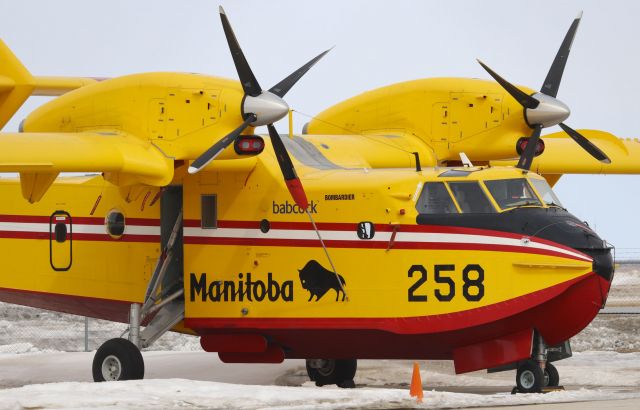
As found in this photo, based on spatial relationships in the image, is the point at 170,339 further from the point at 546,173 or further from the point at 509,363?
the point at 509,363

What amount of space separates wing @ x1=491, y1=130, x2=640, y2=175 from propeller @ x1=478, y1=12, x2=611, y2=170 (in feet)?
4.90

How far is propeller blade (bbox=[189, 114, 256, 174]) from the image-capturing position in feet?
61.1

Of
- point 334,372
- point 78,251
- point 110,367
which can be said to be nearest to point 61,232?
point 78,251

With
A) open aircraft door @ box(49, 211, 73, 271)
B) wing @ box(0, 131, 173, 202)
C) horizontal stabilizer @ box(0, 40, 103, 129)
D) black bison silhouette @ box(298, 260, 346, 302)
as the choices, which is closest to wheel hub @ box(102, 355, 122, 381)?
open aircraft door @ box(49, 211, 73, 271)

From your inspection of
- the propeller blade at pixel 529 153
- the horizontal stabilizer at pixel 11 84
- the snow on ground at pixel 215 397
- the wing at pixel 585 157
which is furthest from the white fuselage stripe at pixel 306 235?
the wing at pixel 585 157

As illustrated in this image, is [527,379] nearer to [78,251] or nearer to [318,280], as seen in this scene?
[318,280]

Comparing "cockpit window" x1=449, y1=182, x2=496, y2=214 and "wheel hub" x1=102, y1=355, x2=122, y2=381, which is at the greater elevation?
"cockpit window" x1=449, y1=182, x2=496, y2=214

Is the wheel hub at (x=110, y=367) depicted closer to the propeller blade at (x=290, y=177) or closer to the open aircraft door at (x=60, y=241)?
the open aircraft door at (x=60, y=241)

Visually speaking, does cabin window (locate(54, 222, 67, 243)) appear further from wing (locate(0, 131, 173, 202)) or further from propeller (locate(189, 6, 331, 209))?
propeller (locate(189, 6, 331, 209))

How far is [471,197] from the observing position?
18578mm

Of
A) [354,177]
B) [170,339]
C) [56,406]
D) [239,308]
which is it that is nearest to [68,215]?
[239,308]

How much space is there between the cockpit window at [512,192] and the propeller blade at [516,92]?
293 centimetres

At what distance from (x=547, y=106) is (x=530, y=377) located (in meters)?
5.21

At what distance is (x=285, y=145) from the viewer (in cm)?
2091
